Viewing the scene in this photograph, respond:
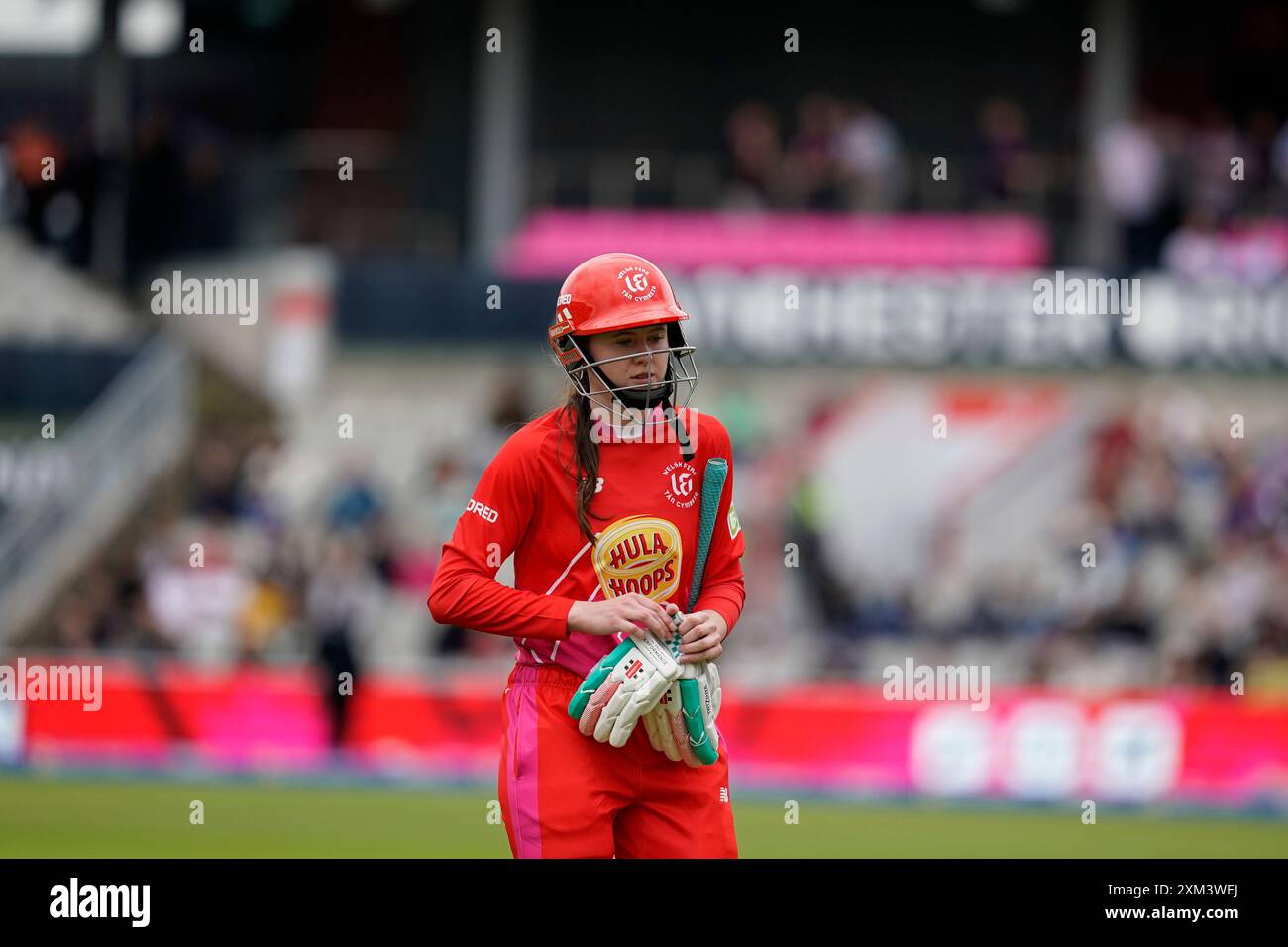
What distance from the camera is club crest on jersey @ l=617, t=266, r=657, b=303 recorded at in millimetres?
6344

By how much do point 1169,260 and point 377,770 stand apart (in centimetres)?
1035

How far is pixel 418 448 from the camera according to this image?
74.0 ft

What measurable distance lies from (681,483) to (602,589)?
1.35ft

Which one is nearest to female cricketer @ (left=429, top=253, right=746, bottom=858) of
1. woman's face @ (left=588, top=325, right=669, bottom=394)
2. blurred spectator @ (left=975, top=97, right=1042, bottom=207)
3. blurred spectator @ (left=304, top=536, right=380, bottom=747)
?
woman's face @ (left=588, top=325, right=669, bottom=394)

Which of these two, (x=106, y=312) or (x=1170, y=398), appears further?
(x=106, y=312)

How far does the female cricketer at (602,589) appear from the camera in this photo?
20.5 ft

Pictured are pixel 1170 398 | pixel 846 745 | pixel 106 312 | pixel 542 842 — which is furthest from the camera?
pixel 106 312

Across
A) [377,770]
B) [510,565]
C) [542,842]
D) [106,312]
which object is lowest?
[377,770]

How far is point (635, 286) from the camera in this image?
6359 millimetres

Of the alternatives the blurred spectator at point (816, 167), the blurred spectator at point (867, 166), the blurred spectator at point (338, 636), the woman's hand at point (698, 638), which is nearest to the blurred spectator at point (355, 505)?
the blurred spectator at point (338, 636)
